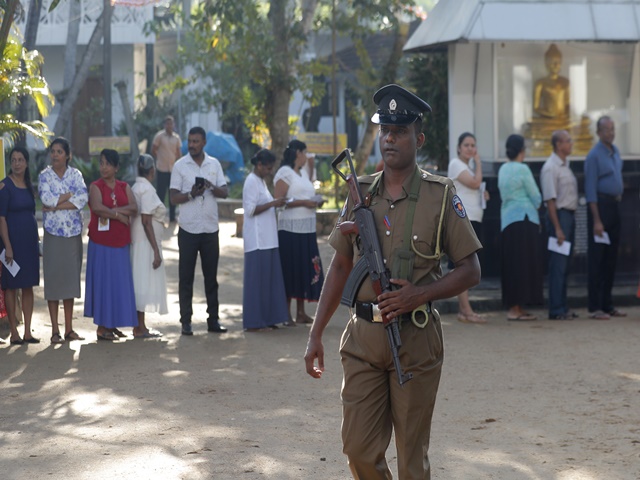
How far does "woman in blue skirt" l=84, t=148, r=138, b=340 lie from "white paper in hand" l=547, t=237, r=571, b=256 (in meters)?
4.24

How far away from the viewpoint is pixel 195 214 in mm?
10820

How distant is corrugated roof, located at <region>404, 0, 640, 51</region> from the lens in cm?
1292

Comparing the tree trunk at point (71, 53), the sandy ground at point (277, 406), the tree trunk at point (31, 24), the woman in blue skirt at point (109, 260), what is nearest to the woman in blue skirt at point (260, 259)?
the sandy ground at point (277, 406)

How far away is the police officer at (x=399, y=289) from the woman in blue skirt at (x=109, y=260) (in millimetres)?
6039

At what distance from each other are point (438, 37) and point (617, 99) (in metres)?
2.65

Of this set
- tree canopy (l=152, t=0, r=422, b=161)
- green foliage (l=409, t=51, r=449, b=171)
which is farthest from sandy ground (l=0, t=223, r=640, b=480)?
tree canopy (l=152, t=0, r=422, b=161)

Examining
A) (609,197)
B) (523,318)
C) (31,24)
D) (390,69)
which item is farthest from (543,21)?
(31,24)

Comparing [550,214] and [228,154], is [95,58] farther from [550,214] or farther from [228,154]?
[550,214]

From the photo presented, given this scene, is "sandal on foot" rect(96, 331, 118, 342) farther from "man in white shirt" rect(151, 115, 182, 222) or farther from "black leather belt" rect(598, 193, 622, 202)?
"man in white shirt" rect(151, 115, 182, 222)

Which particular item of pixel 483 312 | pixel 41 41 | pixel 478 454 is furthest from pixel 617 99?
pixel 41 41

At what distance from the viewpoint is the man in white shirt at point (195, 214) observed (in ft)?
35.5

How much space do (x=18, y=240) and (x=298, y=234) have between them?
2.72 metres

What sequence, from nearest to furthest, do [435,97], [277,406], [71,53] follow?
[277,406] < [435,97] < [71,53]

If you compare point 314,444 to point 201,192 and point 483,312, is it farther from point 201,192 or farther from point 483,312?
point 483,312
